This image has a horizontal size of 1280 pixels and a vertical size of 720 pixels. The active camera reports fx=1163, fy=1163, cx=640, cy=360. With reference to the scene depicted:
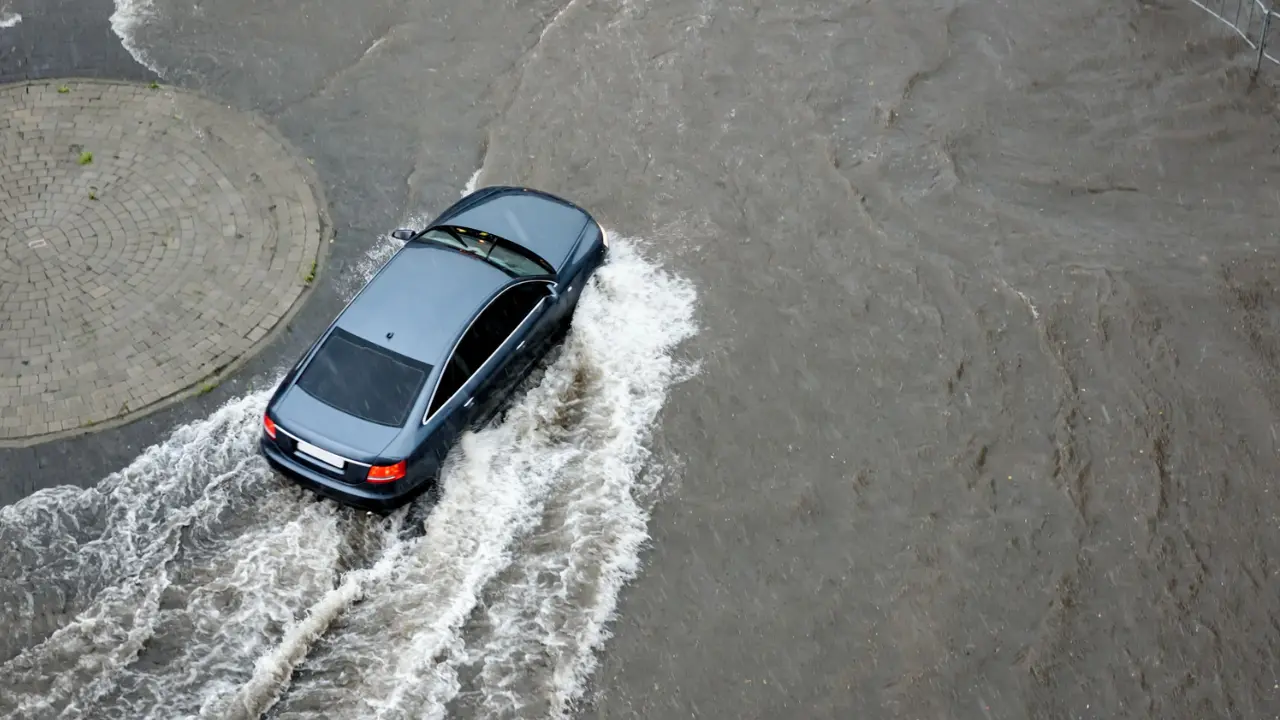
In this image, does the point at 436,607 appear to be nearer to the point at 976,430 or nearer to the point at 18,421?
the point at 18,421

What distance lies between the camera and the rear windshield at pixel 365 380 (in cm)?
1024

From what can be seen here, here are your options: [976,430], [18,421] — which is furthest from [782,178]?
[18,421]

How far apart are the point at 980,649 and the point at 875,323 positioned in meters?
3.93

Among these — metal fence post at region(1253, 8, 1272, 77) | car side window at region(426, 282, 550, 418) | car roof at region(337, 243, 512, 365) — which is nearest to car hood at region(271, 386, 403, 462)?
car side window at region(426, 282, 550, 418)

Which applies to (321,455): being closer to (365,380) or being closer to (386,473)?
(386,473)

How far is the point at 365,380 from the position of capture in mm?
10375

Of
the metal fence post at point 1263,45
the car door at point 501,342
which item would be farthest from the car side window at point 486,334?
the metal fence post at point 1263,45

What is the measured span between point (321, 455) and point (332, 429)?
0.24 metres

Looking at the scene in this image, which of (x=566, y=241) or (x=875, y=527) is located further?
(x=566, y=241)

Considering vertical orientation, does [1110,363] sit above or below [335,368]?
below

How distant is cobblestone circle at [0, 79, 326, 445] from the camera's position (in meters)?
11.5

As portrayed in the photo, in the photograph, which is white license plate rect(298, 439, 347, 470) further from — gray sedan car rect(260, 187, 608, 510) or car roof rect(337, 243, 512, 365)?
car roof rect(337, 243, 512, 365)

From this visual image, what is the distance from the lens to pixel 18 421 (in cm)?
1108

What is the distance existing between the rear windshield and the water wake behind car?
90 cm
